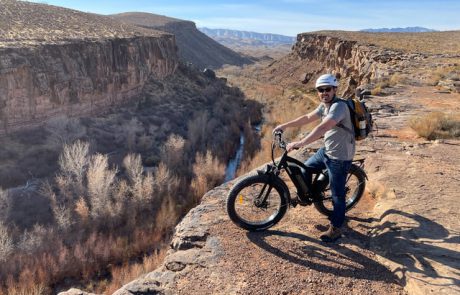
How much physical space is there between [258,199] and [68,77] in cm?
2361

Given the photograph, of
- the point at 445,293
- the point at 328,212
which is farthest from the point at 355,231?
the point at 445,293

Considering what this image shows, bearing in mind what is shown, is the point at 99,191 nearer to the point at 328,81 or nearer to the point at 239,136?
the point at 328,81

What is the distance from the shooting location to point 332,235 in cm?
515

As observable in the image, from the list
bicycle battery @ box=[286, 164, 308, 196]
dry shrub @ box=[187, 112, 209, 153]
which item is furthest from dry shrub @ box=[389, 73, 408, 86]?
dry shrub @ box=[187, 112, 209, 153]

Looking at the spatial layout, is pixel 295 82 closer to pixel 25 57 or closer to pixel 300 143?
pixel 25 57

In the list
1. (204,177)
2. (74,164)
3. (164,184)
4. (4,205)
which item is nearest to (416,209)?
(4,205)

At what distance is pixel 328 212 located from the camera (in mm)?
5746

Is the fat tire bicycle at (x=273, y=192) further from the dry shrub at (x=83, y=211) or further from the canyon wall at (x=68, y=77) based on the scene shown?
the canyon wall at (x=68, y=77)

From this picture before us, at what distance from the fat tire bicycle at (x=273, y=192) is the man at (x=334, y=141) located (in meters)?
0.33

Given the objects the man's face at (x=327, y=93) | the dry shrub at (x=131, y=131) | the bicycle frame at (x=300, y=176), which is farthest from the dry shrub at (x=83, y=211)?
the man's face at (x=327, y=93)

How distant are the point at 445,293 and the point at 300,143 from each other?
7.24 ft

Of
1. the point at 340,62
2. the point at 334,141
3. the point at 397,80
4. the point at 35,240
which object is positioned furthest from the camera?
the point at 340,62

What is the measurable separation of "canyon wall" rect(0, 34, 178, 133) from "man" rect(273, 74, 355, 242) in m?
21.2

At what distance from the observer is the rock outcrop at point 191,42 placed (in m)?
84.8
